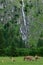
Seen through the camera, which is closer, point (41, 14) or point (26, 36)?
point (26, 36)

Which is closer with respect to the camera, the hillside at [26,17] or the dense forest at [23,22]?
the dense forest at [23,22]

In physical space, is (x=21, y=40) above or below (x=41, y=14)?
below

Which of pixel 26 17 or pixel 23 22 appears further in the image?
pixel 26 17

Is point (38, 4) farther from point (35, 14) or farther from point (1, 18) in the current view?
point (1, 18)

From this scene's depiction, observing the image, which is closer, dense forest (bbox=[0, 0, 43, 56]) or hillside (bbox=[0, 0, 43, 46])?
dense forest (bbox=[0, 0, 43, 56])

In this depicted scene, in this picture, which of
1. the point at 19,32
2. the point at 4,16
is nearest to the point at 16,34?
the point at 19,32

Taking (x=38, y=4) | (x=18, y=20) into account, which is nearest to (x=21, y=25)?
(x=18, y=20)

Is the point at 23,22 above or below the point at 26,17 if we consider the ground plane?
below
